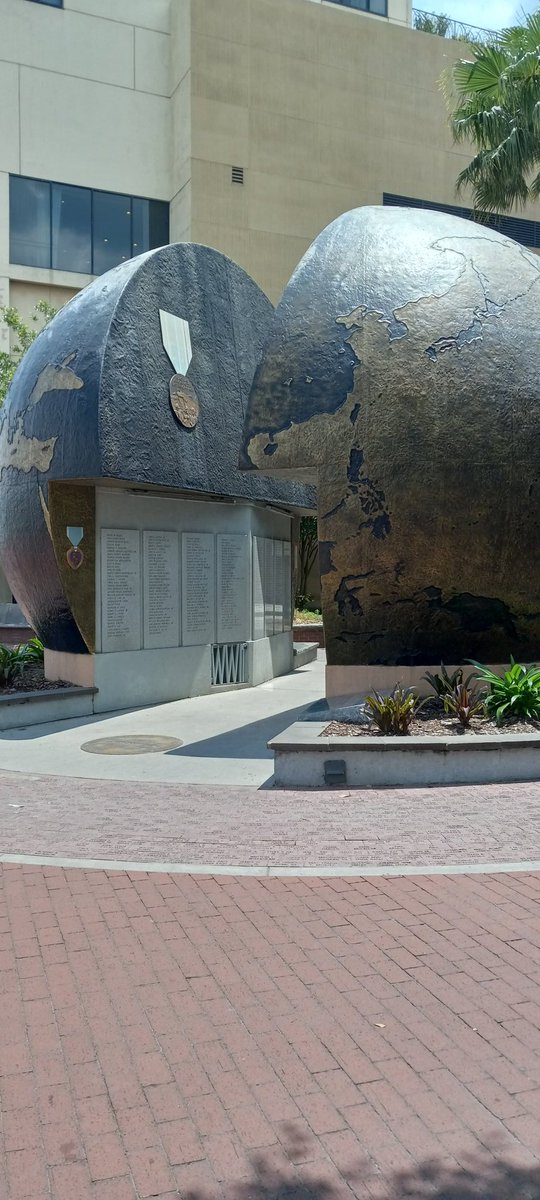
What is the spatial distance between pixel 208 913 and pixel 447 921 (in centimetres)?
129

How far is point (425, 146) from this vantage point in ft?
94.7

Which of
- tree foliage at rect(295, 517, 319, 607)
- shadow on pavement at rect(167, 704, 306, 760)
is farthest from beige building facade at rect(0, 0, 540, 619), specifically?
shadow on pavement at rect(167, 704, 306, 760)

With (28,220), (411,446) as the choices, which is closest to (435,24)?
(28,220)

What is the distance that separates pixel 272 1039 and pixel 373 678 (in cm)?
572

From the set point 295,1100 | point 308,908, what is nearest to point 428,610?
point 308,908

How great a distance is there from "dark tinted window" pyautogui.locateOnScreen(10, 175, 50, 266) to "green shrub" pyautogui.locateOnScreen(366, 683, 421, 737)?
21.7 metres

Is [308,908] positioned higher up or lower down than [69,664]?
lower down

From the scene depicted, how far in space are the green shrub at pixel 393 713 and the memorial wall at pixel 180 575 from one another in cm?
476

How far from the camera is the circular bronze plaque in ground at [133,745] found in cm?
999

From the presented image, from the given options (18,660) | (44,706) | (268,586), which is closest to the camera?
(44,706)

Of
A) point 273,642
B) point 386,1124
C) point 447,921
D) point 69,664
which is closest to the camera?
point 386,1124

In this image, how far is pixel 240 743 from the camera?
10414mm

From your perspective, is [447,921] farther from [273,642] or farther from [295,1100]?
[273,642]

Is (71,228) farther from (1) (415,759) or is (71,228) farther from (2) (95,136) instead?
(1) (415,759)
